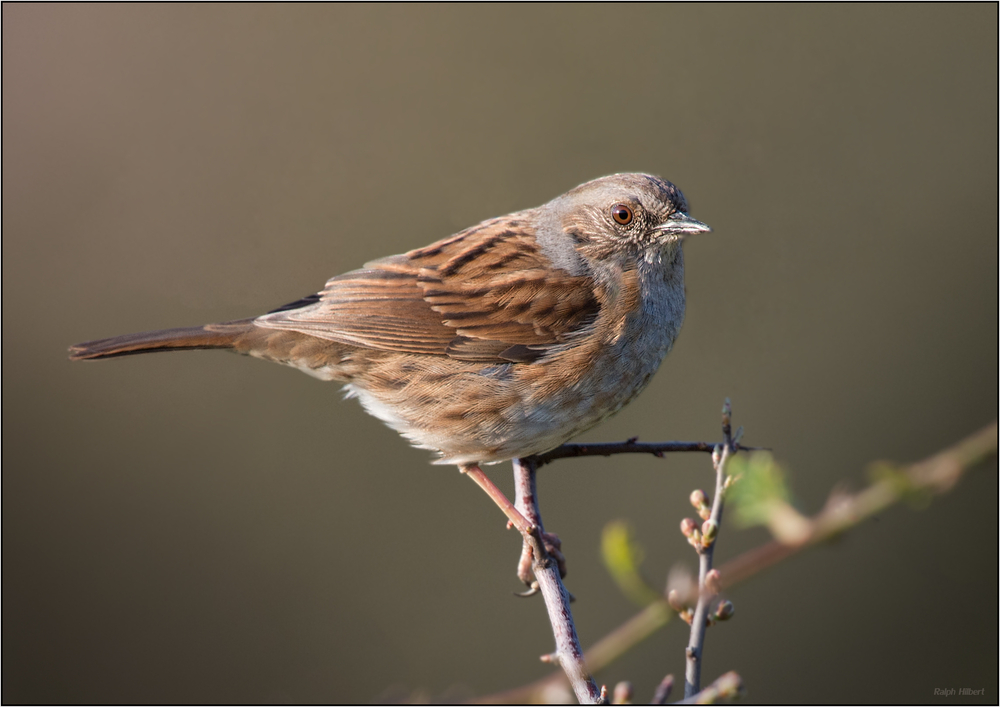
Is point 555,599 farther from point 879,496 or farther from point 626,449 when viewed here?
point 879,496

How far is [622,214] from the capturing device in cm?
389

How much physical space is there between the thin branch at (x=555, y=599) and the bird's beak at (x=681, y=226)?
49.6 inches

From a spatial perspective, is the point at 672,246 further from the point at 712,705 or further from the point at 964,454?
the point at 964,454

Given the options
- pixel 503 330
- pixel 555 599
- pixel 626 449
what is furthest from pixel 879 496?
pixel 503 330

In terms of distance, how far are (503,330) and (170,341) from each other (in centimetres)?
152

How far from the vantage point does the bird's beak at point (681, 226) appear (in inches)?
145

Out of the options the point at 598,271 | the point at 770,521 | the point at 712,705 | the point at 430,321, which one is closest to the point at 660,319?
the point at 598,271

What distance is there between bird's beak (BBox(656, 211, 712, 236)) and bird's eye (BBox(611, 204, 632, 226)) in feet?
0.49

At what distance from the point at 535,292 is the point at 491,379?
451 mm

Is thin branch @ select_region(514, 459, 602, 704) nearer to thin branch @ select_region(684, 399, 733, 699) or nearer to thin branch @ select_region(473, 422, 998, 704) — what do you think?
thin branch @ select_region(684, 399, 733, 699)

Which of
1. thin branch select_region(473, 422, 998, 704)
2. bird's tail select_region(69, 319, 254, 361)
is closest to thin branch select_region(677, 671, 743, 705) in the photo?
thin branch select_region(473, 422, 998, 704)

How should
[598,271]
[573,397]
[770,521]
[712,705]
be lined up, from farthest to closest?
[598,271] → [573,397] → [712,705] → [770,521]

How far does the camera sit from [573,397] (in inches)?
144

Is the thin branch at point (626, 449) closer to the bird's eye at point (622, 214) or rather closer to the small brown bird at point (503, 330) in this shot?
the small brown bird at point (503, 330)
